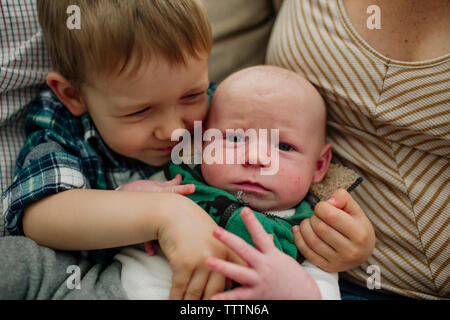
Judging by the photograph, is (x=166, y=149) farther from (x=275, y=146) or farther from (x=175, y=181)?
(x=275, y=146)

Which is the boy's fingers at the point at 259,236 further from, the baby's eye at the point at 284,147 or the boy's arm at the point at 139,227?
the baby's eye at the point at 284,147

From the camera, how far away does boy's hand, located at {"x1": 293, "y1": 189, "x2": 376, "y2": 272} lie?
82 cm

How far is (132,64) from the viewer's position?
849mm

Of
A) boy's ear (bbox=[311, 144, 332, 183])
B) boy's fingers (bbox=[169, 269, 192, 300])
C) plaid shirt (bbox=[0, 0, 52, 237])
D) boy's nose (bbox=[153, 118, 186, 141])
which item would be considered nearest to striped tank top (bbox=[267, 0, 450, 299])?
boy's ear (bbox=[311, 144, 332, 183])

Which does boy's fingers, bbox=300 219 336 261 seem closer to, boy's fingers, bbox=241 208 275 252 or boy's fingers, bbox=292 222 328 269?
boy's fingers, bbox=292 222 328 269

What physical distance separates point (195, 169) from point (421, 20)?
66cm

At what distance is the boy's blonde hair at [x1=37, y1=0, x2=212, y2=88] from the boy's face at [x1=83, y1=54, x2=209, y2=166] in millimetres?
27

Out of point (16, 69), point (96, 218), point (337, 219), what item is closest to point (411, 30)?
point (337, 219)

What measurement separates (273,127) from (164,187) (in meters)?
0.30

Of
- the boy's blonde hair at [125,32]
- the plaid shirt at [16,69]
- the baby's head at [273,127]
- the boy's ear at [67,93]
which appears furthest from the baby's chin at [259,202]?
the plaid shirt at [16,69]

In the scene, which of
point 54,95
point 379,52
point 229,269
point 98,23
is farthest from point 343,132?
point 54,95

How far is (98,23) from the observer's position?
0.84m

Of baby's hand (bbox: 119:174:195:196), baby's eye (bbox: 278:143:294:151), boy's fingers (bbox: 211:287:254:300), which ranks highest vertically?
baby's eye (bbox: 278:143:294:151)

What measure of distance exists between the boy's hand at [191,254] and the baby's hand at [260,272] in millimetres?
50
